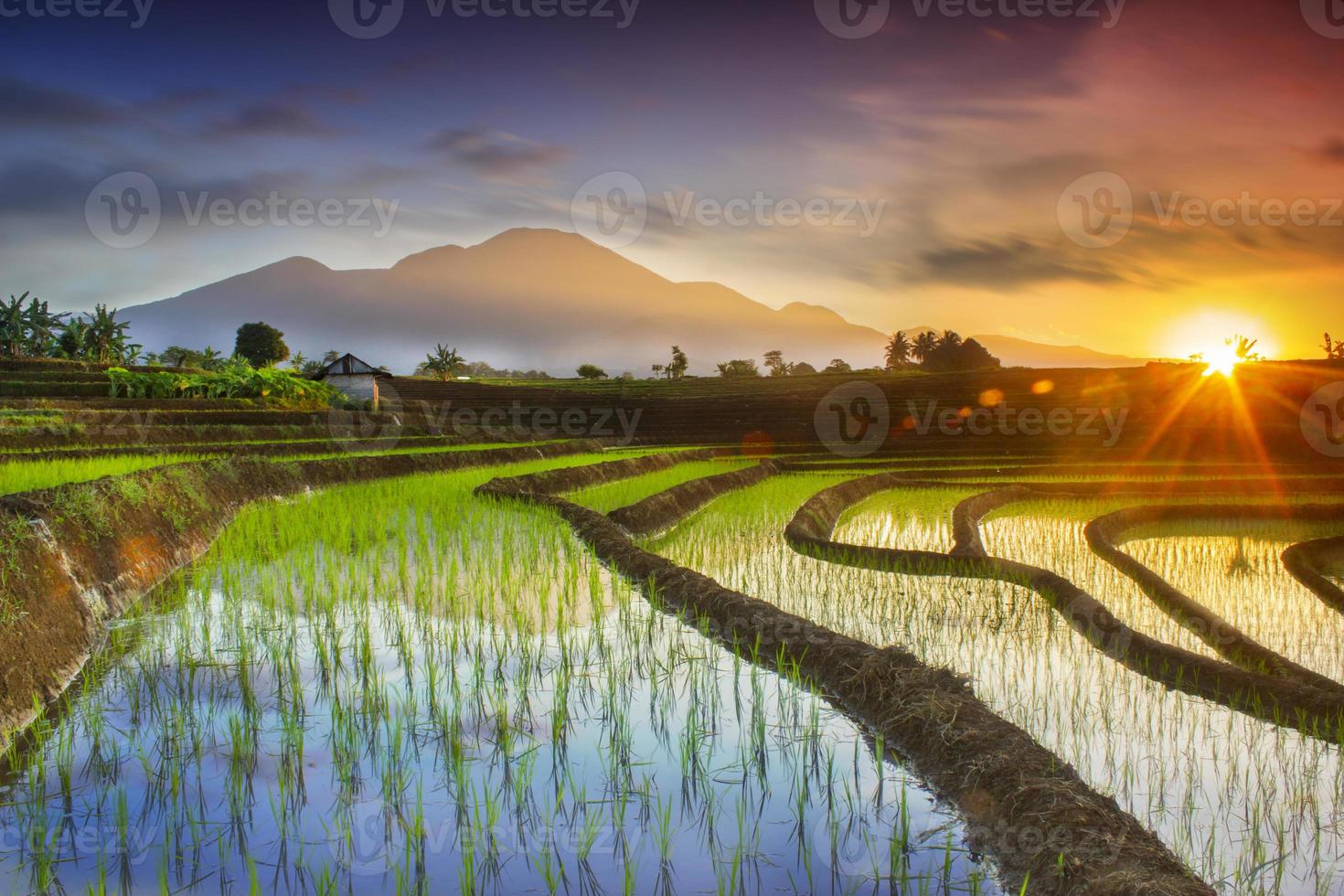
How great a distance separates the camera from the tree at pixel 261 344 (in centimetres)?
5600

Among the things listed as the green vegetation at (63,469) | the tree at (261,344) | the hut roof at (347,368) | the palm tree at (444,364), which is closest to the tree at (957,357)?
the palm tree at (444,364)

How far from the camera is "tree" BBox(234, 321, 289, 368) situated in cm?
5600

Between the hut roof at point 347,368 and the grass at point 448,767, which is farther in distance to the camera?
the hut roof at point 347,368

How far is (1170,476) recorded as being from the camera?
16141 millimetres

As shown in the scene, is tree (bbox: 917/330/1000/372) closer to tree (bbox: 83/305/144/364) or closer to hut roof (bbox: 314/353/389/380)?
hut roof (bbox: 314/353/389/380)

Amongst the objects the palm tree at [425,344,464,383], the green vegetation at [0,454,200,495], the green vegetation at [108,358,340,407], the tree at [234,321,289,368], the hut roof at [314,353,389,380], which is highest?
the tree at [234,321,289,368]

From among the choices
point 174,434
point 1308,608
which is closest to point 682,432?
point 174,434

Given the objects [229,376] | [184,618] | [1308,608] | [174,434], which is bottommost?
[1308,608]

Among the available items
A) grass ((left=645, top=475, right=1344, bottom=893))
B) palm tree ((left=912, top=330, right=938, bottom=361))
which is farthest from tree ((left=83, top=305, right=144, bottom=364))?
palm tree ((left=912, top=330, right=938, bottom=361))

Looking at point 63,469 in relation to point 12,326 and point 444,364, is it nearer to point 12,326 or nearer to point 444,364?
point 12,326

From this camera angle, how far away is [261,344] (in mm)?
57062

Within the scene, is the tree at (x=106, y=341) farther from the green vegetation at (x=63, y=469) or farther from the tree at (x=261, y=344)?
the green vegetation at (x=63, y=469)

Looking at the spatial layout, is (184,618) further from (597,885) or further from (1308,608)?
(1308,608)

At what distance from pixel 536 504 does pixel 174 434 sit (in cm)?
796
